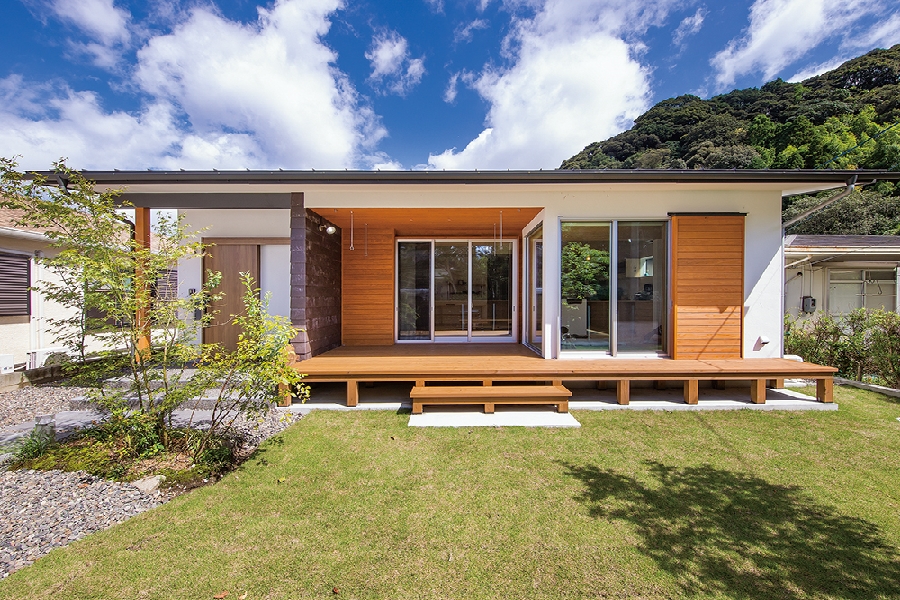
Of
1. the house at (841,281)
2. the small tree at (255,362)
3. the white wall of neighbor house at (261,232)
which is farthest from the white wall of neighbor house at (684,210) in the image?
the house at (841,281)

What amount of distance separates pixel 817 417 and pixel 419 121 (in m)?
17.2

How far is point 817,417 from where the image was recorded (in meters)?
4.62

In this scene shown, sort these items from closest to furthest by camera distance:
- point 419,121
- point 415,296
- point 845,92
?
point 415,296, point 419,121, point 845,92

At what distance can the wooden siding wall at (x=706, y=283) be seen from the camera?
5.68m

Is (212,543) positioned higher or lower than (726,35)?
lower

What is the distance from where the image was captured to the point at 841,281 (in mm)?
10883

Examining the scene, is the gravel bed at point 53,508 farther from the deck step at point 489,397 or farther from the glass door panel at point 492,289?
the glass door panel at point 492,289

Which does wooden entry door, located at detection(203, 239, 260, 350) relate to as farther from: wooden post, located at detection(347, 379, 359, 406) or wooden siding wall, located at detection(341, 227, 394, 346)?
wooden post, located at detection(347, 379, 359, 406)

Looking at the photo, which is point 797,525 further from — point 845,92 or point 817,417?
point 845,92

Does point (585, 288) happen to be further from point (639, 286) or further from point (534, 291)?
point (534, 291)

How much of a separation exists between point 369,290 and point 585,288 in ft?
13.4

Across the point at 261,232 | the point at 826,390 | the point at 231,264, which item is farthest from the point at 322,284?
the point at 826,390

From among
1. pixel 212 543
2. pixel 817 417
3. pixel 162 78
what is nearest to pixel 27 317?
pixel 162 78

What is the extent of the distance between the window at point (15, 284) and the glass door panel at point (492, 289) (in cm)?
816
